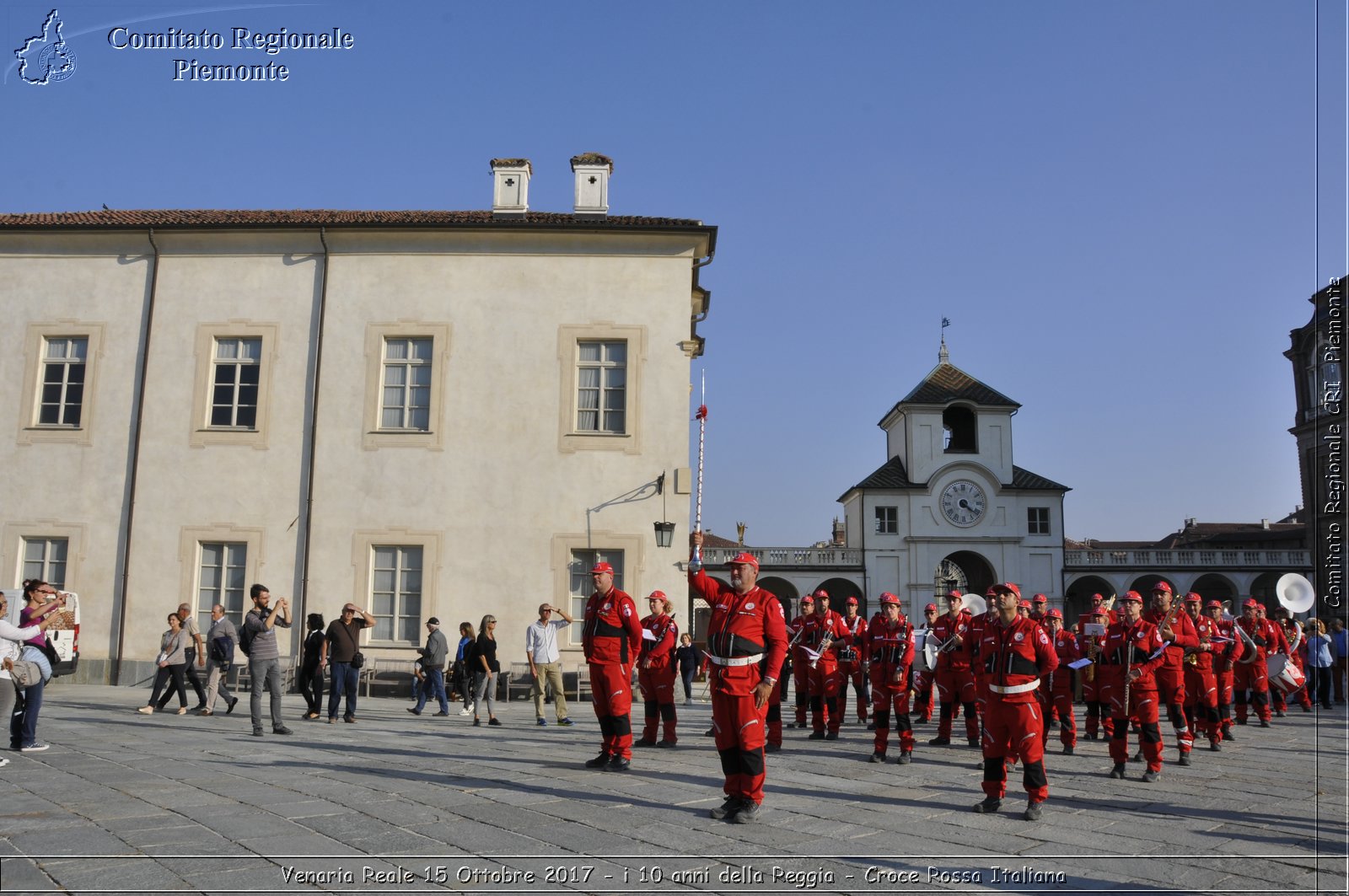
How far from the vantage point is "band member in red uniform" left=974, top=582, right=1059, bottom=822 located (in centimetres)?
821

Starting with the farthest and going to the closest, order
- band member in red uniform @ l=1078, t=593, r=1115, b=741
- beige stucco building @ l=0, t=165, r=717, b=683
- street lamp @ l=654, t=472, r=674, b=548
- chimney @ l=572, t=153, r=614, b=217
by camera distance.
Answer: chimney @ l=572, t=153, r=614, b=217 → beige stucco building @ l=0, t=165, r=717, b=683 → street lamp @ l=654, t=472, r=674, b=548 → band member in red uniform @ l=1078, t=593, r=1115, b=741

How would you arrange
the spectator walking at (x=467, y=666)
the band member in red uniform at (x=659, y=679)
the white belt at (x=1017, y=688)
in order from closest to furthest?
the white belt at (x=1017, y=688)
the band member in red uniform at (x=659, y=679)
the spectator walking at (x=467, y=666)

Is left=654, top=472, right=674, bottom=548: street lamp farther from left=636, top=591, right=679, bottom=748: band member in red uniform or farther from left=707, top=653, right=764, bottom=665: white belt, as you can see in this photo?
left=707, top=653, right=764, bottom=665: white belt

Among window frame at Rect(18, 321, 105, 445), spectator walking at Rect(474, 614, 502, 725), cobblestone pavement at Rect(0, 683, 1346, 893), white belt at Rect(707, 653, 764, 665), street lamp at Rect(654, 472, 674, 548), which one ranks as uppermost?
window frame at Rect(18, 321, 105, 445)

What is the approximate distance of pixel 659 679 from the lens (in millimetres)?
12617

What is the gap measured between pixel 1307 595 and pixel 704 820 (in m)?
14.7

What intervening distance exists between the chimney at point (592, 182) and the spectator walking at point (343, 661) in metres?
12.1

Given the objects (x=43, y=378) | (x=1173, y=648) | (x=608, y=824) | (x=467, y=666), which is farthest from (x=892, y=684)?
(x=43, y=378)

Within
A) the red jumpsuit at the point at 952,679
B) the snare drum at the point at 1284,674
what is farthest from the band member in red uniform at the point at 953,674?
the snare drum at the point at 1284,674

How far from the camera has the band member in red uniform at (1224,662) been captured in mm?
14320

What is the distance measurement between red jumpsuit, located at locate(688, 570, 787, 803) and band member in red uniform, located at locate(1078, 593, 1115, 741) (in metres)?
4.73

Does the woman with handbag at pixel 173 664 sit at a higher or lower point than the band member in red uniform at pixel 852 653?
lower

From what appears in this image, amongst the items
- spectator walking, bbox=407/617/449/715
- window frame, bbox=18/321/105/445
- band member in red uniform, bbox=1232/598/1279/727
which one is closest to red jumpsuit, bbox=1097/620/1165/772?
band member in red uniform, bbox=1232/598/1279/727

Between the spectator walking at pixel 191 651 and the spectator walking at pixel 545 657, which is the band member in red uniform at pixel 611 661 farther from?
the spectator walking at pixel 191 651
